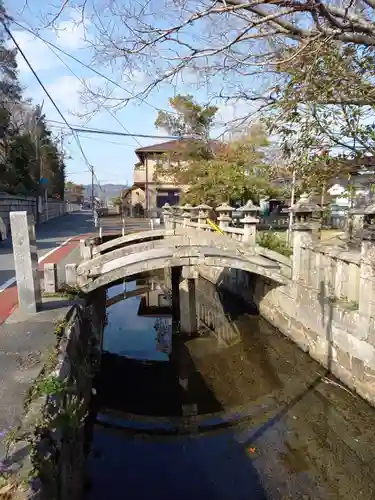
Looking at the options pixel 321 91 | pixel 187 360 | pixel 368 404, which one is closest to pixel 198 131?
pixel 187 360

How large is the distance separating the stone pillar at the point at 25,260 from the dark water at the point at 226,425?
2680mm

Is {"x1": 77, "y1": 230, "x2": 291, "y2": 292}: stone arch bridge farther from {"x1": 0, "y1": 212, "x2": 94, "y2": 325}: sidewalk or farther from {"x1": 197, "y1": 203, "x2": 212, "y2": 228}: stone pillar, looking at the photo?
{"x1": 197, "y1": 203, "x2": 212, "y2": 228}: stone pillar

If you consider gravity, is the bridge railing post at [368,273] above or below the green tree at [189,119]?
below

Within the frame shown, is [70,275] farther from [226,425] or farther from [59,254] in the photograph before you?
[59,254]

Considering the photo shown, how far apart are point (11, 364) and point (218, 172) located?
51.2 ft

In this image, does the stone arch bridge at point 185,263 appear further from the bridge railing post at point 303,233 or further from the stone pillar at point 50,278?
the stone pillar at point 50,278

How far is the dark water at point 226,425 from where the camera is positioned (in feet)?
18.0

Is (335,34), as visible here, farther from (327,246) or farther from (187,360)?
(187,360)

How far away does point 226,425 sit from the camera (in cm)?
695

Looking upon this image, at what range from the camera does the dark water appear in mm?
5480

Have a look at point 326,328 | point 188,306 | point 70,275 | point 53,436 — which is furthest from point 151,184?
point 53,436

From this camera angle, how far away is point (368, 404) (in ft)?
21.9

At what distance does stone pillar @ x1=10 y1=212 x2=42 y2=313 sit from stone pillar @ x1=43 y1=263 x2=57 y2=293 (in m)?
0.97

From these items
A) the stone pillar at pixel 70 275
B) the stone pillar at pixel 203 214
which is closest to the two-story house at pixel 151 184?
the stone pillar at pixel 203 214
